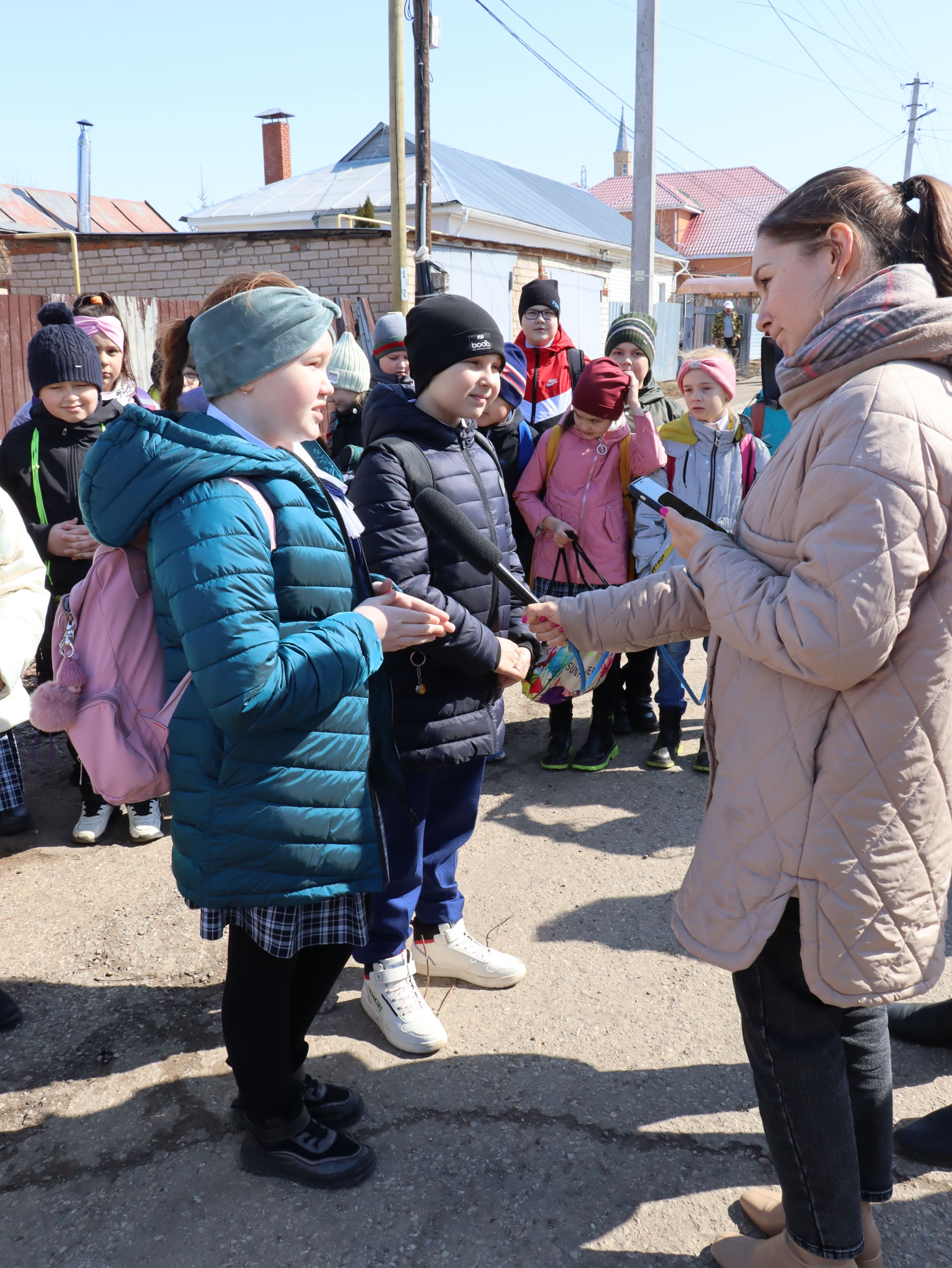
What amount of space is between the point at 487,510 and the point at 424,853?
3.46ft

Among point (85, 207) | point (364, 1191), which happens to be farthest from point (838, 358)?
point (85, 207)

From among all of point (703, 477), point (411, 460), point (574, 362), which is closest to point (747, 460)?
point (703, 477)

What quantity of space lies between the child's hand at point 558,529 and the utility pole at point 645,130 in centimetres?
805

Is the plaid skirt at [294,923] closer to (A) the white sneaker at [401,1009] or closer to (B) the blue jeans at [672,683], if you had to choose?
(A) the white sneaker at [401,1009]

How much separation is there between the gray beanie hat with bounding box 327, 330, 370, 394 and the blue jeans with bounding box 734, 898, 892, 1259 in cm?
432

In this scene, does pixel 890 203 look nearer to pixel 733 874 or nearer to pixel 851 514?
pixel 851 514

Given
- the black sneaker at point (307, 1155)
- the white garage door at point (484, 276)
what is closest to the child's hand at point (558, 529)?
the black sneaker at point (307, 1155)

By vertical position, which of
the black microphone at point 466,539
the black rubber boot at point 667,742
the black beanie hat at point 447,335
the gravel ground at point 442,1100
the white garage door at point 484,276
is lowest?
the gravel ground at point 442,1100

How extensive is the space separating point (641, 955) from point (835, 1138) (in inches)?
54.5

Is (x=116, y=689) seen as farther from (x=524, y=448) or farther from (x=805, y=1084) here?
(x=524, y=448)

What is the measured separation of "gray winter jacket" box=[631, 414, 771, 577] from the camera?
14.6ft

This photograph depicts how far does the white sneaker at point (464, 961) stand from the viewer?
9.55ft

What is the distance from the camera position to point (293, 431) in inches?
78.0

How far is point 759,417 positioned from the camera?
19.1ft
